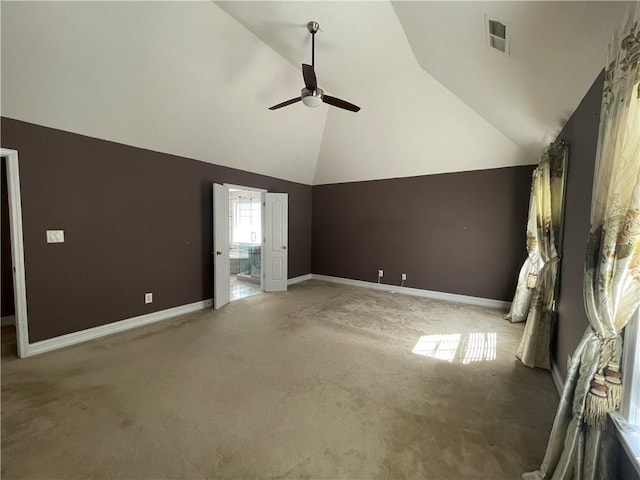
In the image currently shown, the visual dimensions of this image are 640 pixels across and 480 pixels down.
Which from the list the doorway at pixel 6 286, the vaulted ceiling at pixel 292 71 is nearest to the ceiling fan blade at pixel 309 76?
the vaulted ceiling at pixel 292 71

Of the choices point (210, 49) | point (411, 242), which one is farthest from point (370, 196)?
point (210, 49)

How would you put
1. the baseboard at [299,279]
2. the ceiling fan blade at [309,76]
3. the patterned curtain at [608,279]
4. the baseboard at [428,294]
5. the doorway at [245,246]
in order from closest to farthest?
the patterned curtain at [608,279]
the ceiling fan blade at [309,76]
the baseboard at [428,294]
the doorway at [245,246]
the baseboard at [299,279]

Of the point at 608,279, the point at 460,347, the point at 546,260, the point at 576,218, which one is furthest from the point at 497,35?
the point at 460,347

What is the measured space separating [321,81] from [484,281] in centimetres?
417

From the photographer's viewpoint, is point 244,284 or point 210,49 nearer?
point 210,49

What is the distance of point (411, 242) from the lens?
17.8 ft

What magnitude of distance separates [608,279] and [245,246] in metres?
6.55

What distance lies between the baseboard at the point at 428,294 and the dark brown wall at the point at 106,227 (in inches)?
118

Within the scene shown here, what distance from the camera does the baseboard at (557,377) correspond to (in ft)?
7.48

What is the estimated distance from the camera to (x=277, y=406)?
2102 millimetres

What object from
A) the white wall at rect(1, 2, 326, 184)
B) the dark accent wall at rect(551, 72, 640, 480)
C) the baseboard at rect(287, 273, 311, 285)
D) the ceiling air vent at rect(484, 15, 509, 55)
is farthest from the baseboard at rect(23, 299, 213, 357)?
the ceiling air vent at rect(484, 15, 509, 55)

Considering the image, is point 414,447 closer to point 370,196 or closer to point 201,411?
point 201,411

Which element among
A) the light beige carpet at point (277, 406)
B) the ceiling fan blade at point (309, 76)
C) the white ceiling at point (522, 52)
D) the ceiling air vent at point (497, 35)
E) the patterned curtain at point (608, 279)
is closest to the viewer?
the patterned curtain at point (608, 279)

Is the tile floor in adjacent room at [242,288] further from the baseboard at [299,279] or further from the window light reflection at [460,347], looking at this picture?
the window light reflection at [460,347]
